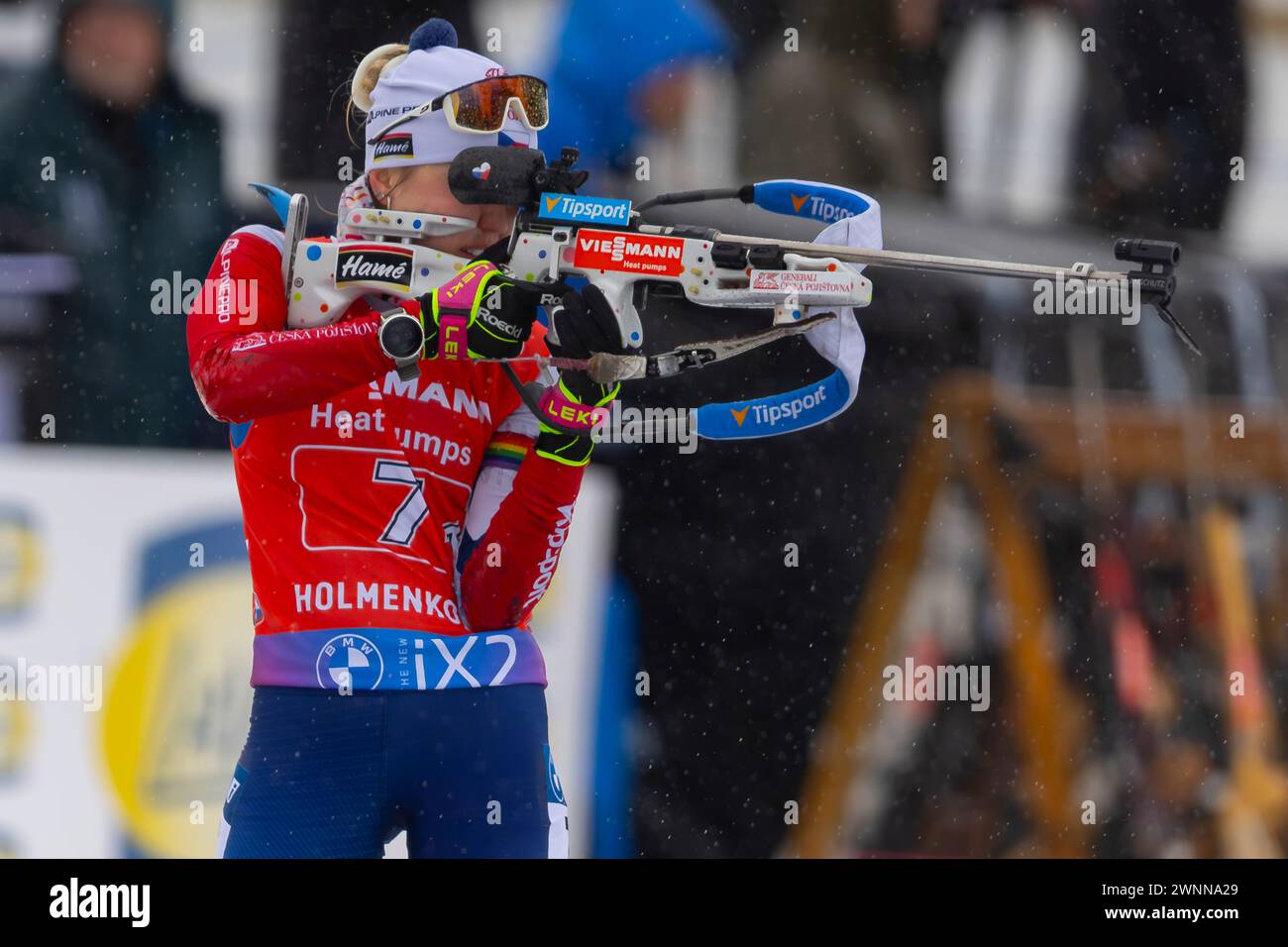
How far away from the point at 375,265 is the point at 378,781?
85 centimetres

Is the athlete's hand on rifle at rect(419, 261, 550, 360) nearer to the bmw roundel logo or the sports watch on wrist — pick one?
the sports watch on wrist

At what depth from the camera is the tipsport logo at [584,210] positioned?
10.8 ft

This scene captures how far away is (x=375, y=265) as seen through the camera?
3.29 m

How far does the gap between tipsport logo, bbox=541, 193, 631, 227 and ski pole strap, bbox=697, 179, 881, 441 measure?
34 centimetres

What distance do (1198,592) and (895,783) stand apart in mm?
1014

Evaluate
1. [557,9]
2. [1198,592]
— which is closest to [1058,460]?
[1198,592]

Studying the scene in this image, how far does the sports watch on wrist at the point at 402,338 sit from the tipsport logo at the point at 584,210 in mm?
318

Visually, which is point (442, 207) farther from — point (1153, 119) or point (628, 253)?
point (1153, 119)

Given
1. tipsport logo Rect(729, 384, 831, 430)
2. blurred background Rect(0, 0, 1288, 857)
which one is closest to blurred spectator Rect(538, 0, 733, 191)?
blurred background Rect(0, 0, 1288, 857)

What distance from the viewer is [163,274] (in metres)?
4.82

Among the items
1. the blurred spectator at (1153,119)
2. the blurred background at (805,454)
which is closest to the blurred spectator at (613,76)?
the blurred background at (805,454)
